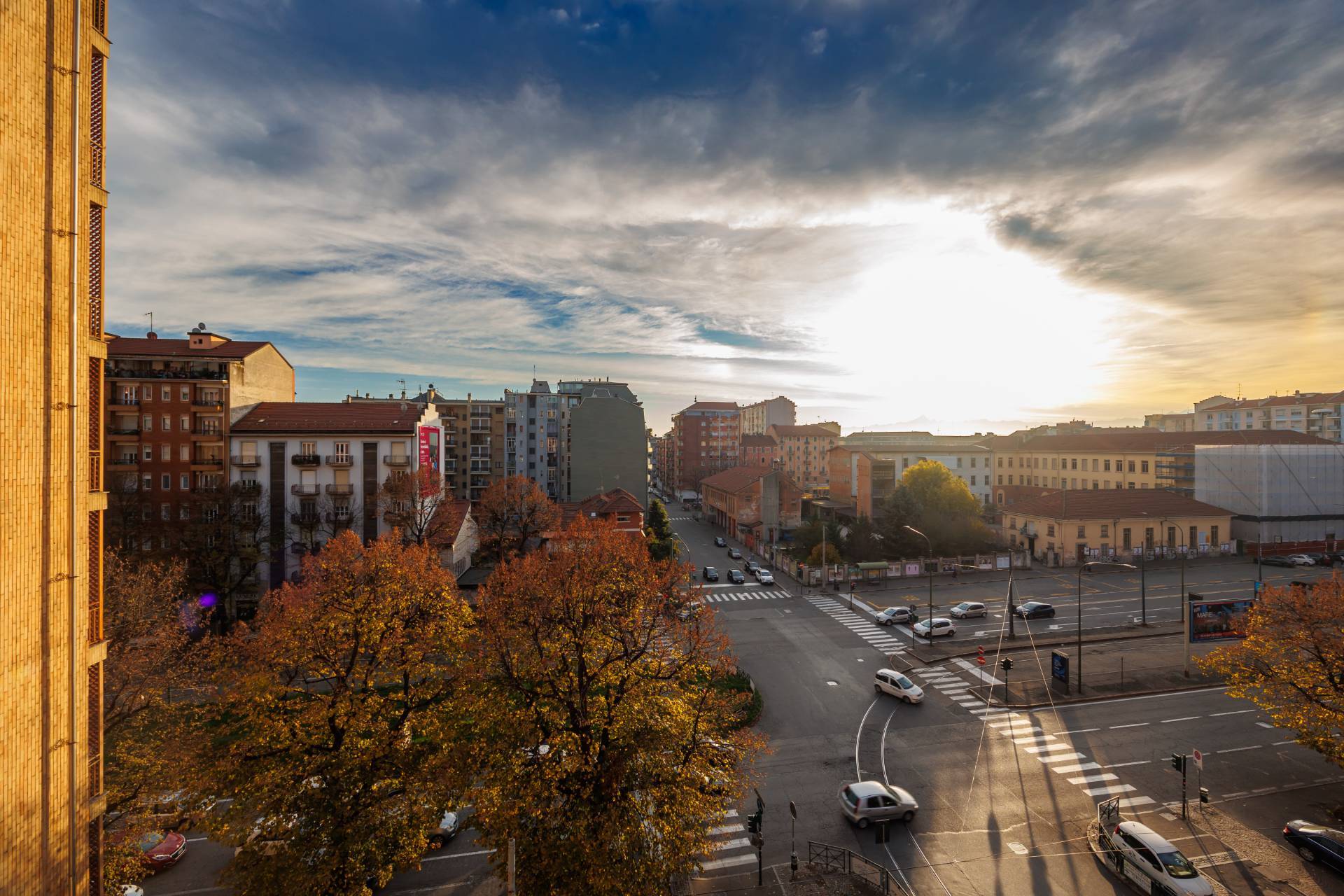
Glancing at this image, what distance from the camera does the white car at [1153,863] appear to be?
49.8 feet

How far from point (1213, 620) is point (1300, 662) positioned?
11.9m

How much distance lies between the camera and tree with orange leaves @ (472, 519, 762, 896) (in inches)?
531

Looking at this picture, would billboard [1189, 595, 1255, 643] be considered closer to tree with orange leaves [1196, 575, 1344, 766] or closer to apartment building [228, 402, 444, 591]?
tree with orange leaves [1196, 575, 1344, 766]

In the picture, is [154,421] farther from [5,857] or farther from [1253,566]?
[1253,566]

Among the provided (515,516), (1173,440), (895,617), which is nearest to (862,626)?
(895,617)

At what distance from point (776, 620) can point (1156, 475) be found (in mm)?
63355

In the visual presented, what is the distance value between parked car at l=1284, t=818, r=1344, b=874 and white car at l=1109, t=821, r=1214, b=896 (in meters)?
3.78

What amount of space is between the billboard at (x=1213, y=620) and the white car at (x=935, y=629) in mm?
11447

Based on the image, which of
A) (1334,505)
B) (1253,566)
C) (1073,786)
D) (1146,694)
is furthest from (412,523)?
(1334,505)

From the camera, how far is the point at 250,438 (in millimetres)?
43938

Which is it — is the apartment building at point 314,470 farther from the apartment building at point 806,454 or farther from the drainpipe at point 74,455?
the apartment building at point 806,454

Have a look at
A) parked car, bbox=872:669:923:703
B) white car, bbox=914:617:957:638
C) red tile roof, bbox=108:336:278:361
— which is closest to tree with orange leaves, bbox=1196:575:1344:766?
parked car, bbox=872:669:923:703

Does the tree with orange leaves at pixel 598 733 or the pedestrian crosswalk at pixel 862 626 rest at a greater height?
the tree with orange leaves at pixel 598 733

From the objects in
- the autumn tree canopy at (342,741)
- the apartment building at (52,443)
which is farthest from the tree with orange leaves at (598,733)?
the apartment building at (52,443)
